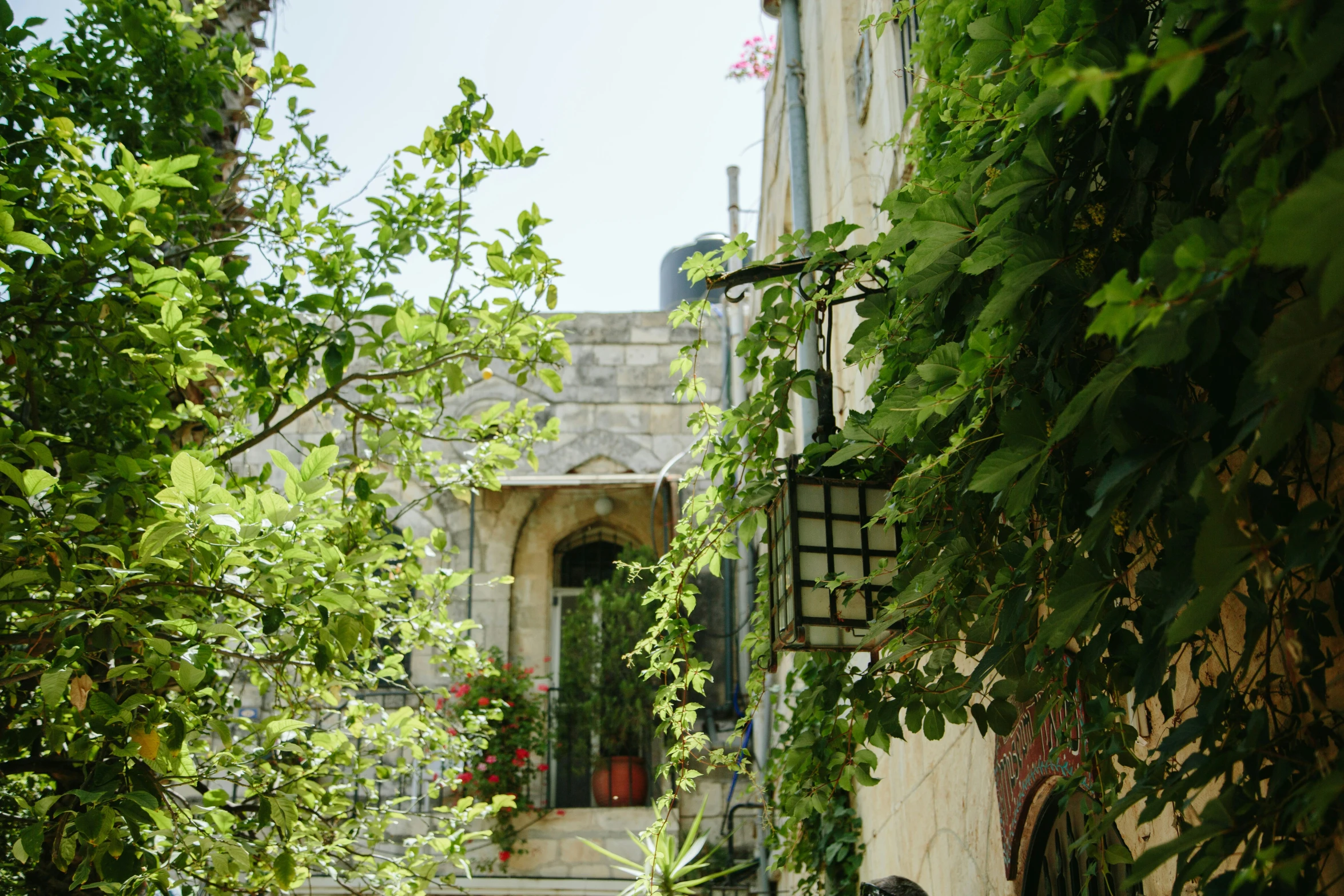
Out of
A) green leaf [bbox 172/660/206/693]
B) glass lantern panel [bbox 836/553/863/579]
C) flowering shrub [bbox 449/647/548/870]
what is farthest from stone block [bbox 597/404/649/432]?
green leaf [bbox 172/660/206/693]

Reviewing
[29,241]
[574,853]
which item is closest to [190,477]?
[29,241]

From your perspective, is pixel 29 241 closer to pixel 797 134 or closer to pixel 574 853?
pixel 797 134

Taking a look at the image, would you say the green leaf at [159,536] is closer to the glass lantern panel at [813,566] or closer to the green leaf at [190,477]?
the green leaf at [190,477]

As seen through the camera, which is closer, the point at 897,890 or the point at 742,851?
the point at 897,890

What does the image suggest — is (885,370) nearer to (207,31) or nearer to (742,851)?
(207,31)

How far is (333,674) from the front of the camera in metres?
3.43

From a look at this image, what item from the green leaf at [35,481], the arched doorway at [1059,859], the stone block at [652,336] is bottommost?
the arched doorway at [1059,859]

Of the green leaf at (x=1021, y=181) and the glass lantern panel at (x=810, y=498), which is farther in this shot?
the glass lantern panel at (x=810, y=498)

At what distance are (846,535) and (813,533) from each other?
0.25 ft

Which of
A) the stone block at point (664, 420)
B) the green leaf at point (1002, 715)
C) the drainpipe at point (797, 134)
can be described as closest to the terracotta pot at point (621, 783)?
the stone block at point (664, 420)

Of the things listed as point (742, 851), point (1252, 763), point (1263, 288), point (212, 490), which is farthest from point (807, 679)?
point (742, 851)

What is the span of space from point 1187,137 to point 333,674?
288 cm

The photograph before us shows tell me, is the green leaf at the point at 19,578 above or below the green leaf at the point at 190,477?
below

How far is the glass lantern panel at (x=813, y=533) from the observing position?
7.57 ft
